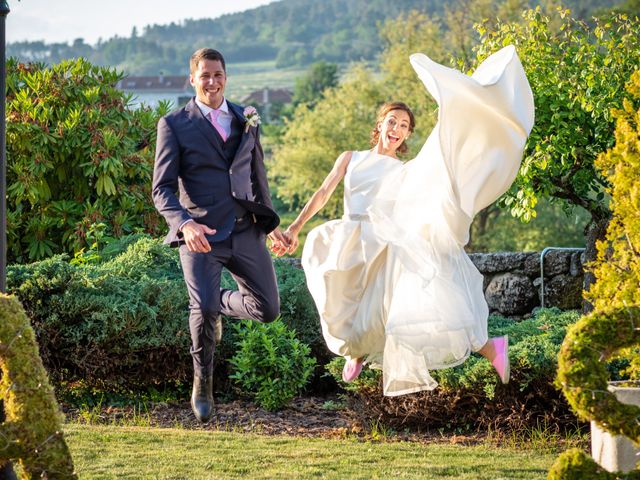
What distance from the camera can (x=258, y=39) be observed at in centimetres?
18350

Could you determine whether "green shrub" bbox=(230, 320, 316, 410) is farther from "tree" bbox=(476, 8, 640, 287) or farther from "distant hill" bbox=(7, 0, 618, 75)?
"distant hill" bbox=(7, 0, 618, 75)

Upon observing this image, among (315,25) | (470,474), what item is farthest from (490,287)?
(315,25)

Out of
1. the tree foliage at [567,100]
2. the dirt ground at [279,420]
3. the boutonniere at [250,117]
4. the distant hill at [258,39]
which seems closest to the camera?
the boutonniere at [250,117]

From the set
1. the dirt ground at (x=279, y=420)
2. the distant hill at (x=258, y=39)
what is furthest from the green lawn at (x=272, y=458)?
the distant hill at (x=258, y=39)

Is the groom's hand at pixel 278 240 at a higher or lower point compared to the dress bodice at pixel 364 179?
lower

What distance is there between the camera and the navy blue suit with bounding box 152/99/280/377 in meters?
5.94

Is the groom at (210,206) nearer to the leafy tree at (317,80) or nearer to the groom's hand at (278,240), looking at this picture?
the groom's hand at (278,240)

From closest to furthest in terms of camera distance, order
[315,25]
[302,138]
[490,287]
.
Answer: [490,287] → [302,138] → [315,25]

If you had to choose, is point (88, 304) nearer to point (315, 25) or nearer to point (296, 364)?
point (296, 364)

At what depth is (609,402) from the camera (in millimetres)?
3787

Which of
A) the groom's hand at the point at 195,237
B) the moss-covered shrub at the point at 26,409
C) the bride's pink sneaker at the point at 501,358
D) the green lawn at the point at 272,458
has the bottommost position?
the green lawn at the point at 272,458

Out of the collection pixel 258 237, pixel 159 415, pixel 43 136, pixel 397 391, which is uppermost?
pixel 43 136

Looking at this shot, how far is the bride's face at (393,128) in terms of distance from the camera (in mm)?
6699

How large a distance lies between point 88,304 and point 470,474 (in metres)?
3.48
